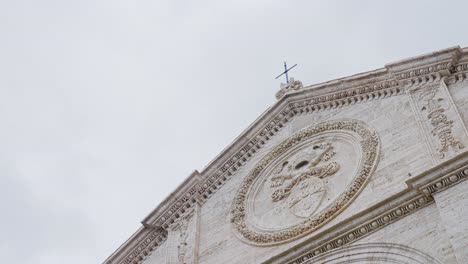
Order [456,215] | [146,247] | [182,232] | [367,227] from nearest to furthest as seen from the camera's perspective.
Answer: [456,215]
[367,227]
[182,232]
[146,247]

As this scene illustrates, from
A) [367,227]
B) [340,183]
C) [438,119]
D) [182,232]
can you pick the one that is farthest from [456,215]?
[182,232]

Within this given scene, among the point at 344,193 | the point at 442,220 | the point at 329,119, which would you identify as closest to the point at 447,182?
the point at 442,220

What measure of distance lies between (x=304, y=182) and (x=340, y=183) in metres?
1.04

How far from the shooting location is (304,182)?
1641 centimetres

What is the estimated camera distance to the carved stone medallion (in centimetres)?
1530

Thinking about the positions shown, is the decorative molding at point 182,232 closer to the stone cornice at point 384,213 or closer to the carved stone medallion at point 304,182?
the carved stone medallion at point 304,182

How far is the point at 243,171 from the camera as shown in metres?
18.3

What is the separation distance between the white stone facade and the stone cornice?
0.06 feet

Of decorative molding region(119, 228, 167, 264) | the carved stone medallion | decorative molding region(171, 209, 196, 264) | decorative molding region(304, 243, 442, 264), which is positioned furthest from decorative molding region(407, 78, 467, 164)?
decorative molding region(119, 228, 167, 264)

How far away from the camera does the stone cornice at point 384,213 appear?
42.4 ft

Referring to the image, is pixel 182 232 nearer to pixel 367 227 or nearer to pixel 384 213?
pixel 367 227

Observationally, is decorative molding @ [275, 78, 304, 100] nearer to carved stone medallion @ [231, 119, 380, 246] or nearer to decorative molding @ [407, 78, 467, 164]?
carved stone medallion @ [231, 119, 380, 246]

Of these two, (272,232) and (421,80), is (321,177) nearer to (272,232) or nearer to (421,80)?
(272,232)

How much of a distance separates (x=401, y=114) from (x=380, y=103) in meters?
0.91
